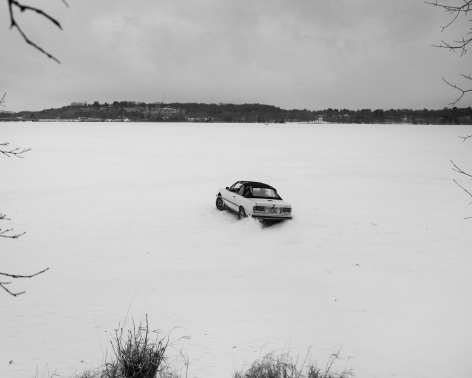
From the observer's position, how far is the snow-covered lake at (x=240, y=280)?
6.44 m

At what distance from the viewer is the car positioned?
13.0 m

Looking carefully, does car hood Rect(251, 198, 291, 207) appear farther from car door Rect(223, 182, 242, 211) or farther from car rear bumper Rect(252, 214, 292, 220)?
car door Rect(223, 182, 242, 211)

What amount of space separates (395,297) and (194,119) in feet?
510

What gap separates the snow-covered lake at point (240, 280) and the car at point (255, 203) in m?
0.42

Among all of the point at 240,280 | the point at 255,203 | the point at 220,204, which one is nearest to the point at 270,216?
the point at 255,203

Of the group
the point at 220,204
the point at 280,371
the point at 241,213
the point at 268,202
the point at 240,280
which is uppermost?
the point at 268,202

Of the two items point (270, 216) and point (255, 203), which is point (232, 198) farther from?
point (270, 216)

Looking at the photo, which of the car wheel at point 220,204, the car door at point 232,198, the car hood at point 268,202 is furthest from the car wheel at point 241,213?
the car wheel at point 220,204

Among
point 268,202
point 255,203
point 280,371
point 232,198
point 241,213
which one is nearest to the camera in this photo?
point 280,371

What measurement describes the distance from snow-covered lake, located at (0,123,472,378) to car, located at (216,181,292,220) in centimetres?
42

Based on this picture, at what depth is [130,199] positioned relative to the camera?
18.0m

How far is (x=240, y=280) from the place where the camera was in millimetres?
9219

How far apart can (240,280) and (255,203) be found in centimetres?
416

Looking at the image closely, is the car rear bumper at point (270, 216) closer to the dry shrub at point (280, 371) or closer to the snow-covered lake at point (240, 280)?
the snow-covered lake at point (240, 280)
